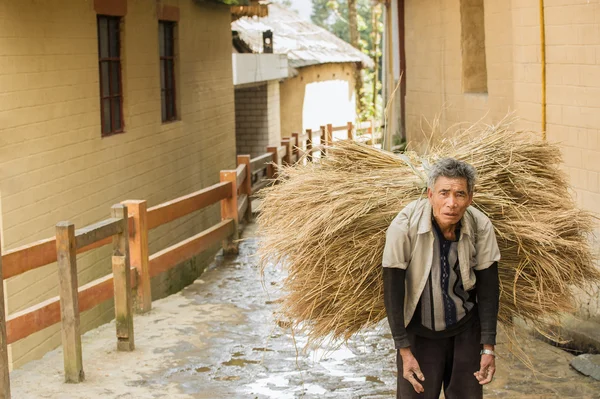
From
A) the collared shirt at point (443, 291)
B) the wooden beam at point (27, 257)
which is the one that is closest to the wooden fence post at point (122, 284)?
the wooden beam at point (27, 257)

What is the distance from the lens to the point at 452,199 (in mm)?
3775

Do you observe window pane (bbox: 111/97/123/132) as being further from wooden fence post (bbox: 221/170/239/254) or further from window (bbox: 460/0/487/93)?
window (bbox: 460/0/487/93)

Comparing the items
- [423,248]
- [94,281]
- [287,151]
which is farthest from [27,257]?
[287,151]

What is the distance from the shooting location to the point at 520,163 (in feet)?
14.8

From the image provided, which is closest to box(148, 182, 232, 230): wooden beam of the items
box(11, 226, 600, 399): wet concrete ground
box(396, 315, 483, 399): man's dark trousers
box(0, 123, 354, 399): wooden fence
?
box(0, 123, 354, 399): wooden fence

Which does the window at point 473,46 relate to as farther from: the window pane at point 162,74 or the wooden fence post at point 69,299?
the wooden fence post at point 69,299

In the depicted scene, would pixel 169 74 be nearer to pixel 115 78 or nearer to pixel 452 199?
pixel 115 78

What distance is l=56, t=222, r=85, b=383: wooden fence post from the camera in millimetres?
5730

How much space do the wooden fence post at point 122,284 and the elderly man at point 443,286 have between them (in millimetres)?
2999

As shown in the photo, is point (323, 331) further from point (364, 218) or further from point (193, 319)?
point (193, 319)

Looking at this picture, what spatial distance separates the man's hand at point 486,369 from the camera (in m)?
3.96

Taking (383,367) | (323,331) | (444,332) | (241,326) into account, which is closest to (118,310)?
(241,326)

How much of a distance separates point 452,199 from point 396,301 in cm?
48

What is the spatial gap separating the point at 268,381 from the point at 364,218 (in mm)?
2056
